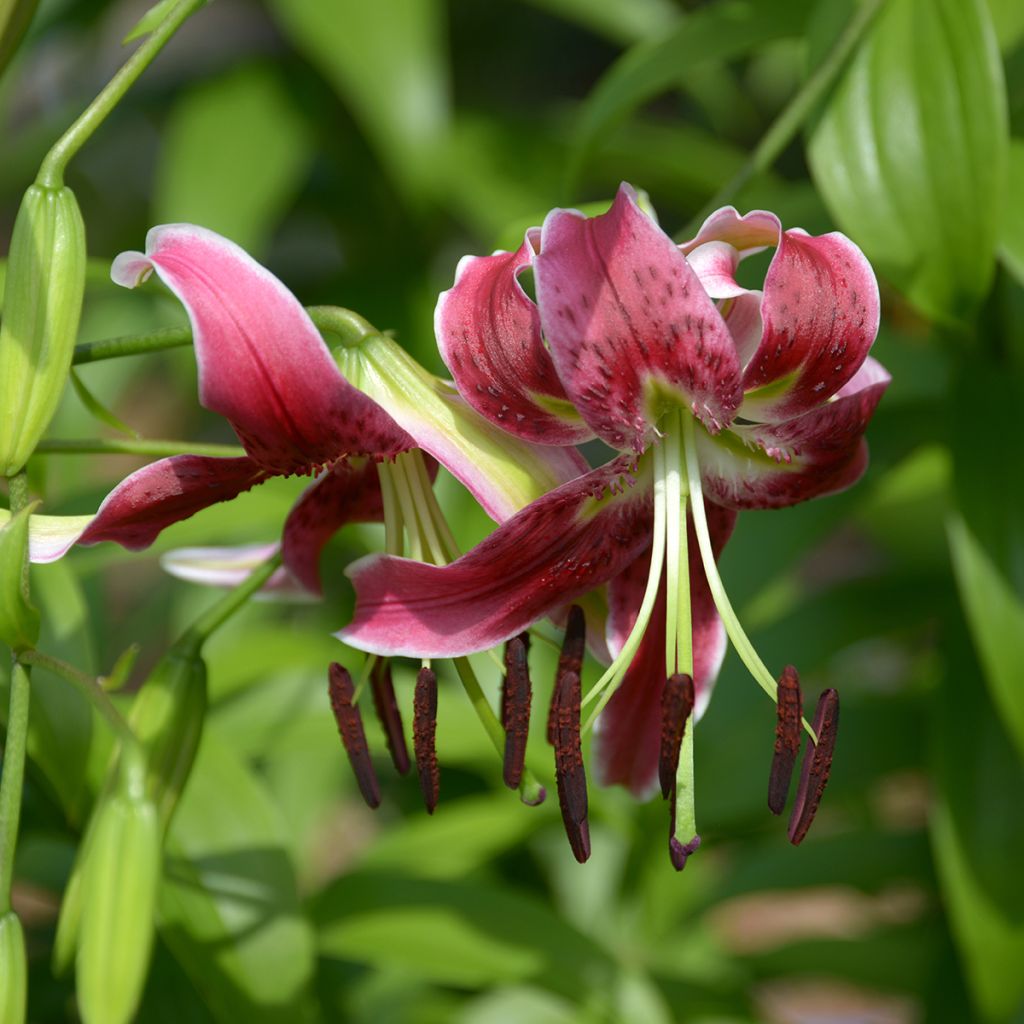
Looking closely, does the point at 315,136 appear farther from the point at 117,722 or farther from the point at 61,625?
the point at 117,722

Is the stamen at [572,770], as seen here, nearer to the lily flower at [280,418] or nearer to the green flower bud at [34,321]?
the lily flower at [280,418]

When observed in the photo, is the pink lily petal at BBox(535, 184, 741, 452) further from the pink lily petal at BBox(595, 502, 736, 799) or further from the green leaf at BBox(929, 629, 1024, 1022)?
the green leaf at BBox(929, 629, 1024, 1022)

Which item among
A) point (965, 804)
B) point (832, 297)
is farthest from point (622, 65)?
point (965, 804)

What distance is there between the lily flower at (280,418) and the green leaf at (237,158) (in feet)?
3.10

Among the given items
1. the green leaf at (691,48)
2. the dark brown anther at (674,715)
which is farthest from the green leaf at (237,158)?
the dark brown anther at (674,715)

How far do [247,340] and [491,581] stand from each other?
0.17m

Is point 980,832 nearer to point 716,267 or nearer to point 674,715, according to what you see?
point 674,715

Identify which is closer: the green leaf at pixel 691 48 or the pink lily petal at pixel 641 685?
the pink lily petal at pixel 641 685

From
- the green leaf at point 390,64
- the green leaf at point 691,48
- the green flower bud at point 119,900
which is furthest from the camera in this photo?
the green leaf at point 390,64

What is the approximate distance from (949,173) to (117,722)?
1.69ft

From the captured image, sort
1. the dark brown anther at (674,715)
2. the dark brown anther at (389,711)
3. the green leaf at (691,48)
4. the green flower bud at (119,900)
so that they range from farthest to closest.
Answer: the green leaf at (691,48), the dark brown anther at (389,711), the dark brown anther at (674,715), the green flower bud at (119,900)

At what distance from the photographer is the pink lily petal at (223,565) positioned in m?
0.70

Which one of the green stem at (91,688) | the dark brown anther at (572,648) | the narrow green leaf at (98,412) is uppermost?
the narrow green leaf at (98,412)

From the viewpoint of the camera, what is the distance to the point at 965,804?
98cm
